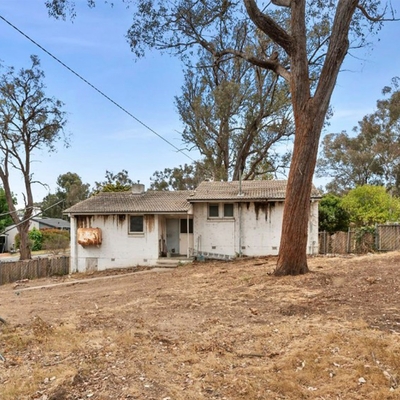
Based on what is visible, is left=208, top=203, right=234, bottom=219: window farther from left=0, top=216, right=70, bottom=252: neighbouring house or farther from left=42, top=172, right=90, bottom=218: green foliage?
left=42, top=172, right=90, bottom=218: green foliage

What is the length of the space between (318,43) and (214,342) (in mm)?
19226

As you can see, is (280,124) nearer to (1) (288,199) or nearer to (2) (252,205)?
(2) (252,205)

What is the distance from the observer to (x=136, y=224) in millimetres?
17906

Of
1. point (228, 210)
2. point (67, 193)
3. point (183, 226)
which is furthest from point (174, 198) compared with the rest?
point (67, 193)

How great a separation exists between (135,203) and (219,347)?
14.4 meters

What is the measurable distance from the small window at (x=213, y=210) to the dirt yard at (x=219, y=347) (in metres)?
9.49

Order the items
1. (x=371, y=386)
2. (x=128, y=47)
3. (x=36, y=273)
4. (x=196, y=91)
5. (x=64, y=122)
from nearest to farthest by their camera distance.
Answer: (x=371, y=386) < (x=128, y=47) < (x=36, y=273) < (x=64, y=122) < (x=196, y=91)

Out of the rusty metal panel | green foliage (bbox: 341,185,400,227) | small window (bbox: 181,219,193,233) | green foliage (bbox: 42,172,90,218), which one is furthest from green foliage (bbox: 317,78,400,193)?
green foliage (bbox: 42,172,90,218)

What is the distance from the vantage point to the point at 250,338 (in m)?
4.90

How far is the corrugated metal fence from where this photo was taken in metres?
16.4

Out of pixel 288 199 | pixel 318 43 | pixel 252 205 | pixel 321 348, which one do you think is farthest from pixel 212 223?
pixel 321 348

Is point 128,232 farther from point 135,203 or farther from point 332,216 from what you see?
point 332,216

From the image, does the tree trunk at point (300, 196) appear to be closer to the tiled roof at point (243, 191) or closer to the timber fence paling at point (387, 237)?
the tiled roof at point (243, 191)

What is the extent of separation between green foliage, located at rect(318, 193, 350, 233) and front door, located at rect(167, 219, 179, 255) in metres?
8.12
